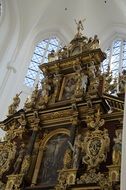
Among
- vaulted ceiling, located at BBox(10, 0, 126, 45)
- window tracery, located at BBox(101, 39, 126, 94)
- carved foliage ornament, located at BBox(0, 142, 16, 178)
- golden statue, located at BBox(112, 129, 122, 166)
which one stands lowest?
golden statue, located at BBox(112, 129, 122, 166)

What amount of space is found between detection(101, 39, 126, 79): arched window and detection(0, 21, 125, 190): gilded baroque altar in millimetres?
4446

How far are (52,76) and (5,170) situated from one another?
3.71 metres

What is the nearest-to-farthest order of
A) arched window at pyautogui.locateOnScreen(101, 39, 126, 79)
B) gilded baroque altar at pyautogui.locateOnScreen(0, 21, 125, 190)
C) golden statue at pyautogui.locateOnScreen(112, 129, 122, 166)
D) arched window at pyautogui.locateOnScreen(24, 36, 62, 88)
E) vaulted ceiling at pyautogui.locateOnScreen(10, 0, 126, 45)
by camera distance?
1. golden statue at pyautogui.locateOnScreen(112, 129, 122, 166)
2. gilded baroque altar at pyautogui.locateOnScreen(0, 21, 125, 190)
3. arched window at pyautogui.locateOnScreen(101, 39, 126, 79)
4. arched window at pyautogui.locateOnScreen(24, 36, 62, 88)
5. vaulted ceiling at pyautogui.locateOnScreen(10, 0, 126, 45)

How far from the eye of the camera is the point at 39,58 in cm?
1831

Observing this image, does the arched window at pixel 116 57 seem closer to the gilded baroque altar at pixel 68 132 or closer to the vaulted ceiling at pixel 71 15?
the vaulted ceiling at pixel 71 15

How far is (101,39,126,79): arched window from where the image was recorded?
651 inches

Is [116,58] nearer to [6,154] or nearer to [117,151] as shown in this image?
[6,154]

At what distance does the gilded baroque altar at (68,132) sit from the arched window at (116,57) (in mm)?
4446

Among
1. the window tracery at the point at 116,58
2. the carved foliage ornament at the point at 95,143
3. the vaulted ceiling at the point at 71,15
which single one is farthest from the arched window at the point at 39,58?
the carved foliage ornament at the point at 95,143

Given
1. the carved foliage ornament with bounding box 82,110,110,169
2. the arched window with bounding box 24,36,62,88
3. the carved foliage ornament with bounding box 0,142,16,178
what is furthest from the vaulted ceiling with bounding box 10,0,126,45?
the carved foliage ornament with bounding box 82,110,110,169

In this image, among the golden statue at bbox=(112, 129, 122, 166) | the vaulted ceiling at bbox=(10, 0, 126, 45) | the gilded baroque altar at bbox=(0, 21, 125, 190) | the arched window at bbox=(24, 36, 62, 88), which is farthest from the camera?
the vaulted ceiling at bbox=(10, 0, 126, 45)

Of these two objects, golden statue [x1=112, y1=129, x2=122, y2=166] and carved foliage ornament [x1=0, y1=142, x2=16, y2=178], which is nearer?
golden statue [x1=112, y1=129, x2=122, y2=166]

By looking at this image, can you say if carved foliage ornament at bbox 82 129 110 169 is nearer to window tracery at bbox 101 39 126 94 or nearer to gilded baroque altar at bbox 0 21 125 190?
gilded baroque altar at bbox 0 21 125 190

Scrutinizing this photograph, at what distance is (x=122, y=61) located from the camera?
663 inches
